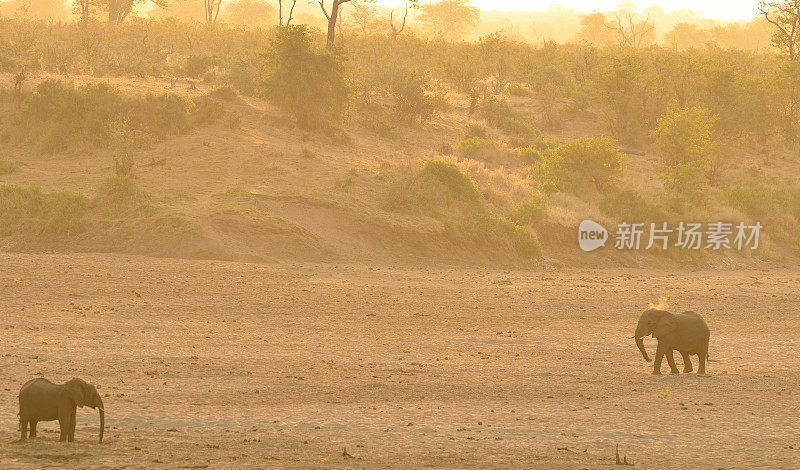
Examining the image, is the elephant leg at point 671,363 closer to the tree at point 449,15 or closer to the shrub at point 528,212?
the shrub at point 528,212

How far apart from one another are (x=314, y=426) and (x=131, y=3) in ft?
159

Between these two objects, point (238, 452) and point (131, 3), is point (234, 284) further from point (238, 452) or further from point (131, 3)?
point (131, 3)

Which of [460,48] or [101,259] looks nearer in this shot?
[101,259]

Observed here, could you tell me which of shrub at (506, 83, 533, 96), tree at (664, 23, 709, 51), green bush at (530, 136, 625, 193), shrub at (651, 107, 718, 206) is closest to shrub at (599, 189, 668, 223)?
green bush at (530, 136, 625, 193)

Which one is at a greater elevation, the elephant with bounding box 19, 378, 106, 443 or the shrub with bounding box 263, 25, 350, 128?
the shrub with bounding box 263, 25, 350, 128

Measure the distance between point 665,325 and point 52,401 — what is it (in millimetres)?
7897

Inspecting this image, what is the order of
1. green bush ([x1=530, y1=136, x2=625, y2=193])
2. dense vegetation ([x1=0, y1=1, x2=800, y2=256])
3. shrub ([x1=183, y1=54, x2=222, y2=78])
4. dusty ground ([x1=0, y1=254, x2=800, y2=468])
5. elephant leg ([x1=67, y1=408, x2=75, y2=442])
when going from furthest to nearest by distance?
shrub ([x1=183, y1=54, x2=222, y2=78])
green bush ([x1=530, y1=136, x2=625, y2=193])
dense vegetation ([x1=0, y1=1, x2=800, y2=256])
dusty ground ([x1=0, y1=254, x2=800, y2=468])
elephant leg ([x1=67, y1=408, x2=75, y2=442])

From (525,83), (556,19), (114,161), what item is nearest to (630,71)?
(525,83)

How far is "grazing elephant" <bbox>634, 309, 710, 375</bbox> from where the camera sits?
1267cm

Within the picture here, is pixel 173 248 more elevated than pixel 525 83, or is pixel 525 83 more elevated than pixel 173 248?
pixel 525 83

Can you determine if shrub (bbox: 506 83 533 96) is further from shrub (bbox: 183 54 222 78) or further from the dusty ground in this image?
the dusty ground

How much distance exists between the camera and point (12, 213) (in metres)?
22.7

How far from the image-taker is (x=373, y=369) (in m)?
12.3

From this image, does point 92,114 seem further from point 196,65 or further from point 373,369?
point 373,369
